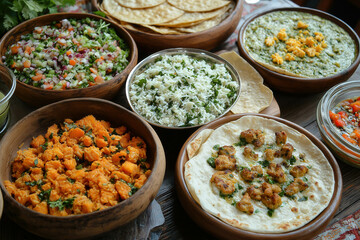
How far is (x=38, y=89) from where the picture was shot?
256cm

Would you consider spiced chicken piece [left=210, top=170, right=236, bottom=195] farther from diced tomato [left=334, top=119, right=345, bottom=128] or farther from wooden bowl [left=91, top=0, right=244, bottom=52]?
wooden bowl [left=91, top=0, right=244, bottom=52]

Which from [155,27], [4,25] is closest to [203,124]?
[155,27]

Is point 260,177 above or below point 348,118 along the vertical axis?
below

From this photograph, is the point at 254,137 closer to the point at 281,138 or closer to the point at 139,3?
the point at 281,138

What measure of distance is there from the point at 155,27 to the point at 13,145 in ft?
5.80

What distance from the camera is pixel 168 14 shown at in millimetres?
3432

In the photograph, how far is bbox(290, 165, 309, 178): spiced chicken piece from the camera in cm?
224

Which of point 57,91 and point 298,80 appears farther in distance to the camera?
point 298,80

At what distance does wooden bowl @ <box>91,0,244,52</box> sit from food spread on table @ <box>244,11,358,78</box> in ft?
0.81

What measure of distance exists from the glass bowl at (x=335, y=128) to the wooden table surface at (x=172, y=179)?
0.19 metres

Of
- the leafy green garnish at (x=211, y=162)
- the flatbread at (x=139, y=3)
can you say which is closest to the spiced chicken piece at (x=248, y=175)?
the leafy green garnish at (x=211, y=162)

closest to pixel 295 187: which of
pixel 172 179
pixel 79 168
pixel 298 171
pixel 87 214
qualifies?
pixel 298 171

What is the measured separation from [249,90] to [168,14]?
1.21 metres

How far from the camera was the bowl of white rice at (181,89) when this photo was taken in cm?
264
